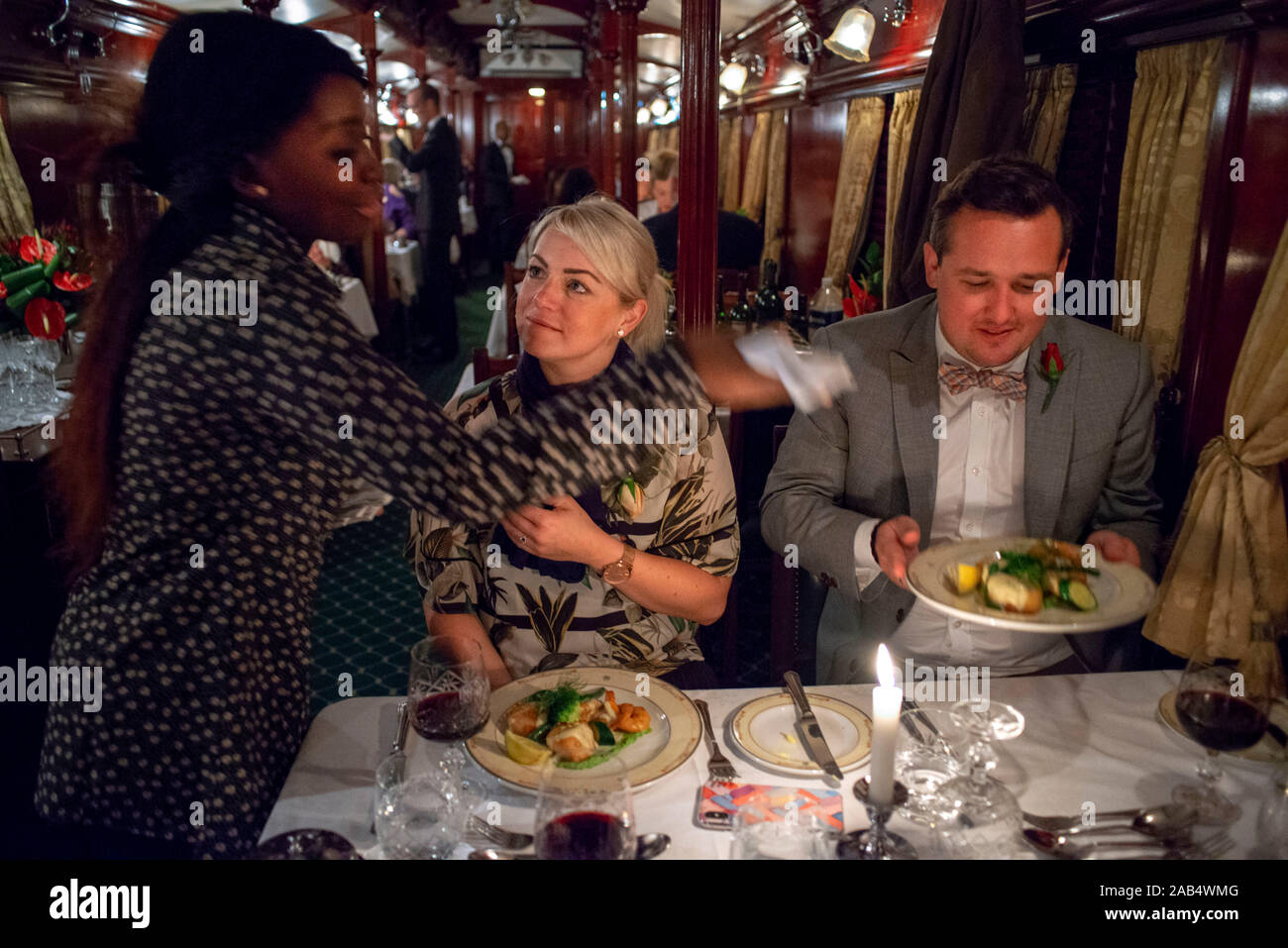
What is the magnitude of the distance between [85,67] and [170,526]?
7.31 m

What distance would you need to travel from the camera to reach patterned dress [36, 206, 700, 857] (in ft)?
4.12

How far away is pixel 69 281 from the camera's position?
3418mm

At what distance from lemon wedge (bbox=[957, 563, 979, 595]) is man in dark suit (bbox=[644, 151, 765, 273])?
3.37m

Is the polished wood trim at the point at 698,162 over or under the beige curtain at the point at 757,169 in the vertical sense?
under

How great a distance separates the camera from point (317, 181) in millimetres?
1342

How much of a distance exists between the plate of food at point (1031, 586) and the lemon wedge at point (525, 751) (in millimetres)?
618

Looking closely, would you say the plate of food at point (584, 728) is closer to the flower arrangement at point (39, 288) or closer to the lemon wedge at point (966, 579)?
the lemon wedge at point (966, 579)

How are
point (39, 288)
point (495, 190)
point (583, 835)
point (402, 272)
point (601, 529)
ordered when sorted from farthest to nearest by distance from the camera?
point (495, 190), point (402, 272), point (39, 288), point (601, 529), point (583, 835)

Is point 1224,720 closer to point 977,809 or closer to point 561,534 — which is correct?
point 977,809

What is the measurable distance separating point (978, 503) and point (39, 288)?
3285 mm

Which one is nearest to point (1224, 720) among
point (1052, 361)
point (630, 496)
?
point (1052, 361)

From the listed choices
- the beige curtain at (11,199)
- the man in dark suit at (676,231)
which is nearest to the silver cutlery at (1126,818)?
the man in dark suit at (676,231)

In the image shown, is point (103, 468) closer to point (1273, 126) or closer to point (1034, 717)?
point (1034, 717)

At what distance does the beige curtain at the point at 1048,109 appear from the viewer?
3.88m
